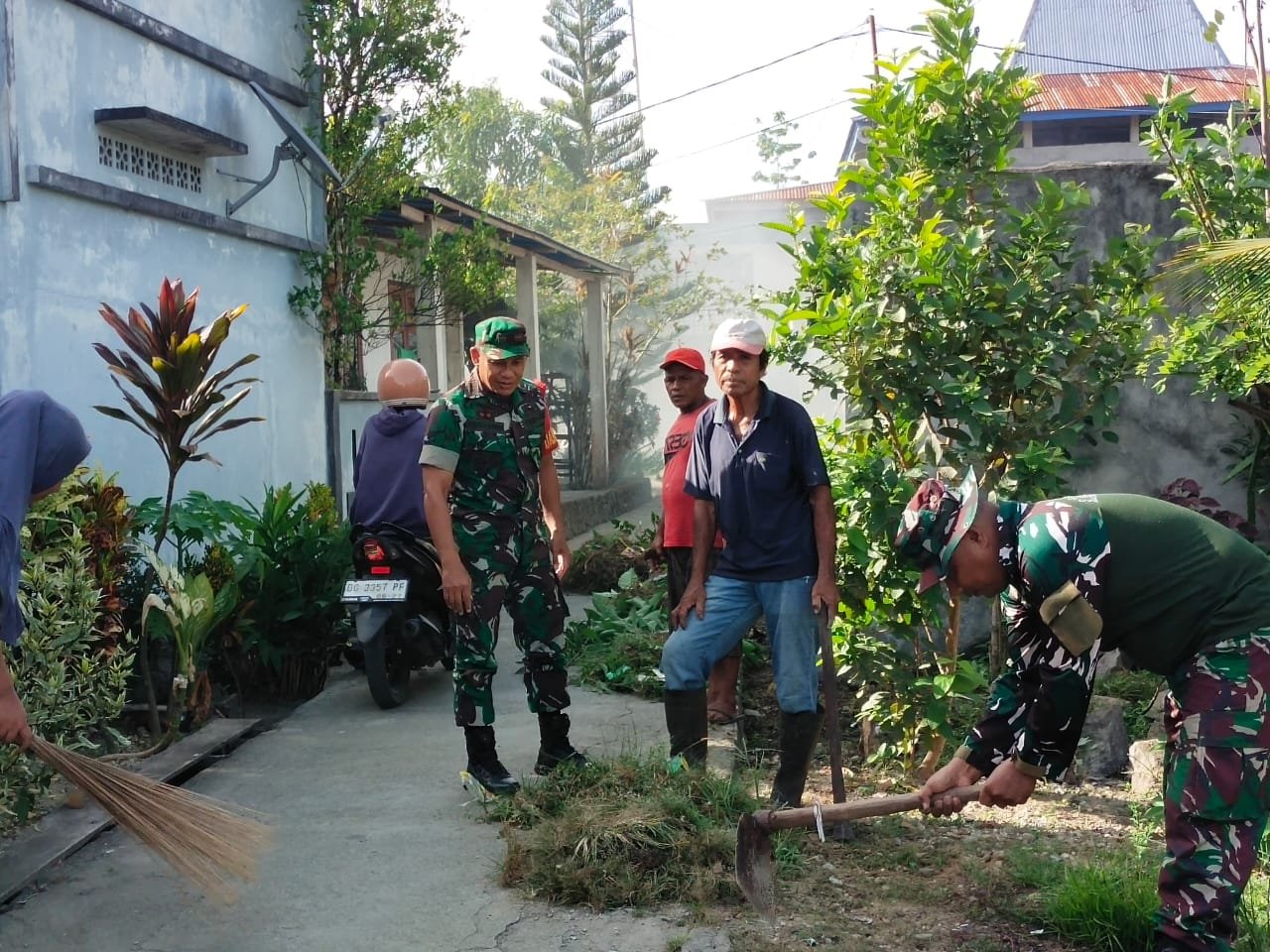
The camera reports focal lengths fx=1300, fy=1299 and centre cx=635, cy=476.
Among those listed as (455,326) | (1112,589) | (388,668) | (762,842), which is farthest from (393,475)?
(455,326)

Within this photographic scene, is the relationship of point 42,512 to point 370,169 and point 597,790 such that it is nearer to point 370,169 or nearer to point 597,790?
point 597,790

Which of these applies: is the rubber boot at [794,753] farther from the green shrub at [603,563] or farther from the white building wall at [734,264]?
the white building wall at [734,264]

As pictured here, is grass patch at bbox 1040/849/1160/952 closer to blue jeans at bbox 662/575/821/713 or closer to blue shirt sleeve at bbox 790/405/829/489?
blue jeans at bbox 662/575/821/713

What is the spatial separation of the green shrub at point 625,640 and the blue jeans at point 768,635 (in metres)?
2.12

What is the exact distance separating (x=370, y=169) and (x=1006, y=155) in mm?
5970

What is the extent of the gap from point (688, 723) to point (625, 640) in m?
2.80

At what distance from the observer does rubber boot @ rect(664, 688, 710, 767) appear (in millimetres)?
4926

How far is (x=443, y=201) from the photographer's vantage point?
434 inches

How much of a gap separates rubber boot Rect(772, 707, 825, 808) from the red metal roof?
65.0 ft

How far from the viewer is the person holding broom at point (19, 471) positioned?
135 inches

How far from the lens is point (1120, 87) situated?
24.0m

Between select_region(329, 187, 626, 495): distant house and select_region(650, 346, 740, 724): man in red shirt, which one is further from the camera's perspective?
select_region(329, 187, 626, 495): distant house

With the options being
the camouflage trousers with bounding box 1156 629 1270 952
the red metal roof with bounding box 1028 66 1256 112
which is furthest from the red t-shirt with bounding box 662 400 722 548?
the red metal roof with bounding box 1028 66 1256 112

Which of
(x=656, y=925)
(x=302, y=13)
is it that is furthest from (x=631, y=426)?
(x=656, y=925)
